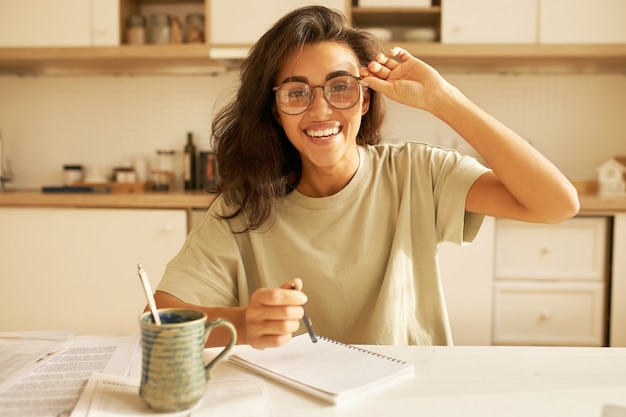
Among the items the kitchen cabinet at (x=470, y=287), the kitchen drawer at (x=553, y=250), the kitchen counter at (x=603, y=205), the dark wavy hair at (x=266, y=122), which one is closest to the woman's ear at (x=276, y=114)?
the dark wavy hair at (x=266, y=122)

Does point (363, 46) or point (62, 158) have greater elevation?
point (363, 46)

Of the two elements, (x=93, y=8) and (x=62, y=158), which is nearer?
(x=93, y=8)

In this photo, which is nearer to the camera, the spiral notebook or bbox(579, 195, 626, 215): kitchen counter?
the spiral notebook

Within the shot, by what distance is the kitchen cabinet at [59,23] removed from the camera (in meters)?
2.90

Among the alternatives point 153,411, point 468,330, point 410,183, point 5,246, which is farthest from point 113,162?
point 153,411

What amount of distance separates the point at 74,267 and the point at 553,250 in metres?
2.20

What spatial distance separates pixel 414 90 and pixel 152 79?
2366 mm

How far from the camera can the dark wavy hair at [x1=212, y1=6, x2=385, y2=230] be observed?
1335 mm

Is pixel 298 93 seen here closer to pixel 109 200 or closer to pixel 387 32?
pixel 109 200

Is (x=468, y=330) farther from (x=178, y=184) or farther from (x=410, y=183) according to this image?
(x=178, y=184)

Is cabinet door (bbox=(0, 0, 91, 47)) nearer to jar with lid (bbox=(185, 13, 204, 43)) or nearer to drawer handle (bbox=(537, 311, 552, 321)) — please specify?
jar with lid (bbox=(185, 13, 204, 43))

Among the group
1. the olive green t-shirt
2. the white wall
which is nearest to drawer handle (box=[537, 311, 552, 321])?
the white wall

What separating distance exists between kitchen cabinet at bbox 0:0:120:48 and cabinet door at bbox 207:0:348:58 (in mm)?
502

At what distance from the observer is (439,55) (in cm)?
281
